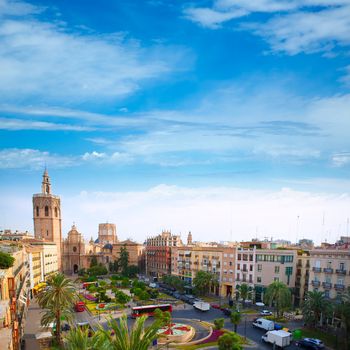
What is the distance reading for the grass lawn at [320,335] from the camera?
48.8 m

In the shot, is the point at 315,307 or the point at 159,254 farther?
the point at 159,254

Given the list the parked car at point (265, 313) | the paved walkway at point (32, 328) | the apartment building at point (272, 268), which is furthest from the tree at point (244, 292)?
the paved walkway at point (32, 328)

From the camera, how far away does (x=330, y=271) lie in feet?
195

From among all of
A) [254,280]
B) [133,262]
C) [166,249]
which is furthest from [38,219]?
[254,280]

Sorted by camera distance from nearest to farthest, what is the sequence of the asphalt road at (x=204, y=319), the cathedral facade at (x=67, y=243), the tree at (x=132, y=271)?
the asphalt road at (x=204, y=319)
the tree at (x=132, y=271)
the cathedral facade at (x=67, y=243)

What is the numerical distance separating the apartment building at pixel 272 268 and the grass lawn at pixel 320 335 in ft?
63.6

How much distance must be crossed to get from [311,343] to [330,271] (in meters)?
17.9

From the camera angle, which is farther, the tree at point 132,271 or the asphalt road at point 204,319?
the tree at point 132,271

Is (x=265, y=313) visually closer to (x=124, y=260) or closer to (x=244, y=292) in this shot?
(x=244, y=292)

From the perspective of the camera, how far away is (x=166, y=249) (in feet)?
386

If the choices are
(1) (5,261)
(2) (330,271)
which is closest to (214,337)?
(2) (330,271)

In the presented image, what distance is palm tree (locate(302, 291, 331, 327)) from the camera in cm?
5000

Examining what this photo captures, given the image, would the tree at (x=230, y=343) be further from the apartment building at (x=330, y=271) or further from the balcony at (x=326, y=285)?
the balcony at (x=326, y=285)

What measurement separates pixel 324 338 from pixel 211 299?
34815mm
